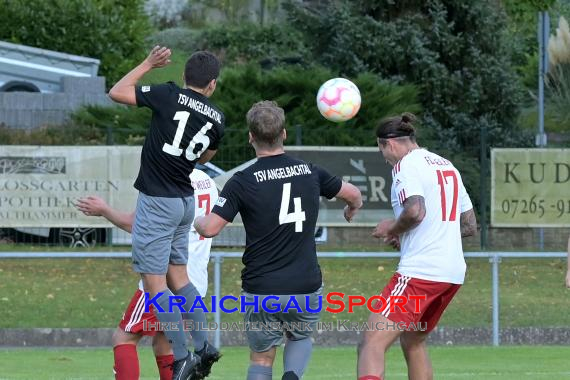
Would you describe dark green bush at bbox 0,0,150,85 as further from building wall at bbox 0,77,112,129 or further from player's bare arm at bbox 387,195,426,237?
player's bare arm at bbox 387,195,426,237

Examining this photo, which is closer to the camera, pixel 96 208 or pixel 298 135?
pixel 96 208

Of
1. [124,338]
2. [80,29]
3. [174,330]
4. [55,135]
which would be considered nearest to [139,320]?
[124,338]

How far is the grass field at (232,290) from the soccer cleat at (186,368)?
280 inches

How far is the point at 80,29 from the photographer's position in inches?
1339

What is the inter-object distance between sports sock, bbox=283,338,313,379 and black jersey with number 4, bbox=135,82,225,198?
4.82 feet

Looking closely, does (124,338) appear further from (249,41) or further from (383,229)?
(249,41)

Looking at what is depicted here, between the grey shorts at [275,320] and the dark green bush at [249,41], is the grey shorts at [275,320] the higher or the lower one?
the lower one

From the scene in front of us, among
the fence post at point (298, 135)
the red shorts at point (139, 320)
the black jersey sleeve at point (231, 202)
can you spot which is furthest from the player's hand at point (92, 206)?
the fence post at point (298, 135)

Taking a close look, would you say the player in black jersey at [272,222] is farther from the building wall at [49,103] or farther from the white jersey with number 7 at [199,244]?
the building wall at [49,103]

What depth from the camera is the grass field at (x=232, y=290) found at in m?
16.9

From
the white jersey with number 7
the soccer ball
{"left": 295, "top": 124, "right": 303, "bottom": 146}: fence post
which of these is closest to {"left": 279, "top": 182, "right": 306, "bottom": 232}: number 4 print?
the white jersey with number 7

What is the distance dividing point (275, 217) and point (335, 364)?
17.8 feet

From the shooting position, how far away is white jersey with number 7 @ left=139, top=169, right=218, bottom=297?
1056 centimetres

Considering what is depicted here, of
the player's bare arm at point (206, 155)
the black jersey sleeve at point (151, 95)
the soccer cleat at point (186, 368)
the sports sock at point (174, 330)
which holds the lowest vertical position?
the soccer cleat at point (186, 368)
